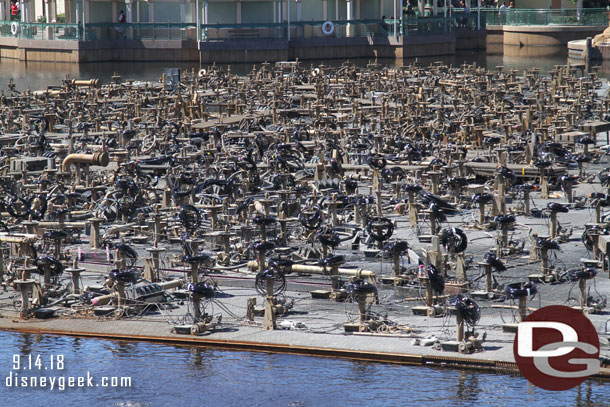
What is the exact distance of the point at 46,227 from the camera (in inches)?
1522

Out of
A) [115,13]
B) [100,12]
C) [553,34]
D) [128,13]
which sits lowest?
[553,34]

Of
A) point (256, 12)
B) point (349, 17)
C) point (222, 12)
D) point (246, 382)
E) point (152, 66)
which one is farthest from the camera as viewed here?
point (349, 17)

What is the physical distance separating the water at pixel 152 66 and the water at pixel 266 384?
72.9m

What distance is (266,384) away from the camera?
1036 inches

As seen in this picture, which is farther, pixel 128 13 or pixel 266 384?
pixel 128 13

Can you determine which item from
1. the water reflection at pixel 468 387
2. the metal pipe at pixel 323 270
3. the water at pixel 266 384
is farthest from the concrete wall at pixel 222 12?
the water reflection at pixel 468 387

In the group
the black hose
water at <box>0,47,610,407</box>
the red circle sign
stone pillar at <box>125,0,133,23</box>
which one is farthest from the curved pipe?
stone pillar at <box>125,0,133,23</box>

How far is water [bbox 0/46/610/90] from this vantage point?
106 meters

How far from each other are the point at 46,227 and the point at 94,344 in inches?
414

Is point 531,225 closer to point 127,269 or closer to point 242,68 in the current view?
point 127,269

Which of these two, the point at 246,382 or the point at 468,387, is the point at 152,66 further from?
the point at 468,387

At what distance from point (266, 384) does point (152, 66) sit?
9228 centimetres

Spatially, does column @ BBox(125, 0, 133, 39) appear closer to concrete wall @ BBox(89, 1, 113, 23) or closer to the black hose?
concrete wall @ BBox(89, 1, 113, 23)

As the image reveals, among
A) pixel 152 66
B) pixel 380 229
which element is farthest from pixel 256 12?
pixel 380 229
